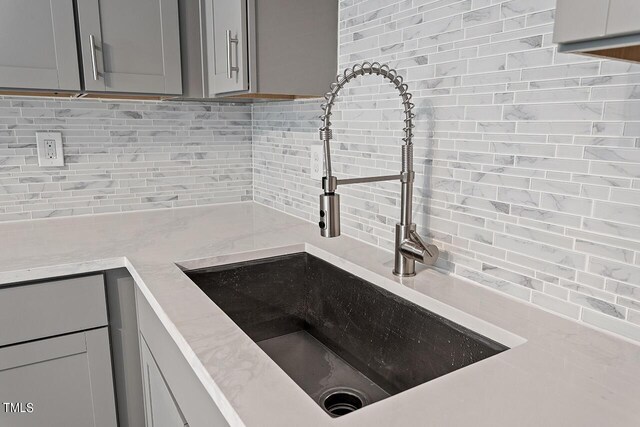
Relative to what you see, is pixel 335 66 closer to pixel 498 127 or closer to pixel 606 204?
pixel 498 127

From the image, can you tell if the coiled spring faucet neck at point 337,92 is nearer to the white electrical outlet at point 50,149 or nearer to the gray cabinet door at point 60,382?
the gray cabinet door at point 60,382

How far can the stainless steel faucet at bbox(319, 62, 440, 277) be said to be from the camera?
0.98 meters

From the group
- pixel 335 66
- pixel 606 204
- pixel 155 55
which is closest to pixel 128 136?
pixel 155 55

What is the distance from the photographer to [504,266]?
97 cm

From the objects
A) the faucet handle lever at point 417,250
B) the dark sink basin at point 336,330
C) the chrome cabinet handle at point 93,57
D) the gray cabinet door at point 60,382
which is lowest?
the gray cabinet door at point 60,382

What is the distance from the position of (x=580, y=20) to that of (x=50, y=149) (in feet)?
5.67

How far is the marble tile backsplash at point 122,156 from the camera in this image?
1.62m

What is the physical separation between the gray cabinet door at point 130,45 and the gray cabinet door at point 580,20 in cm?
134

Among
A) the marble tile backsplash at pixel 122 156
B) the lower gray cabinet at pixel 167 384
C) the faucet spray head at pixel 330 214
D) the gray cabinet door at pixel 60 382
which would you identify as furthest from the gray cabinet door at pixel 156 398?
the marble tile backsplash at pixel 122 156

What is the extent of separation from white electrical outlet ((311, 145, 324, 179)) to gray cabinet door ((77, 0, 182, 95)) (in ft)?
1.70

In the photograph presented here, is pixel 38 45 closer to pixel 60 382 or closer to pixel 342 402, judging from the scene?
pixel 60 382

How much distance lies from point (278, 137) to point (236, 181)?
34 cm

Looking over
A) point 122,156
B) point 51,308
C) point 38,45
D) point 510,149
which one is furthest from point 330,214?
point 122,156

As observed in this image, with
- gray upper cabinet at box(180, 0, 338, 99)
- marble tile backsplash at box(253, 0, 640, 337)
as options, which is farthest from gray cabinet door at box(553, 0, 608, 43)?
gray upper cabinet at box(180, 0, 338, 99)
